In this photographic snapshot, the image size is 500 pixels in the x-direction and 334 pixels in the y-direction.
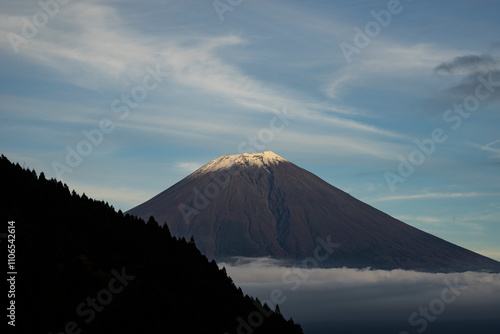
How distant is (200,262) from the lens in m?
170

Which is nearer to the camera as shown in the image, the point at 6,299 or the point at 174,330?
the point at 6,299

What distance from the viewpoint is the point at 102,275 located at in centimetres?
13138

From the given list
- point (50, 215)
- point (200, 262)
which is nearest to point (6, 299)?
point (50, 215)

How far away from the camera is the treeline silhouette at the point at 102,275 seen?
11861 cm

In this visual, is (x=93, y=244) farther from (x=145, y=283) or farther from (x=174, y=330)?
(x=174, y=330)

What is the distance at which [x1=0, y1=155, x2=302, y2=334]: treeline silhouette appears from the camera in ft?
389

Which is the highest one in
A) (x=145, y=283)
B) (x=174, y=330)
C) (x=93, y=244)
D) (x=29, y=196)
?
(x=29, y=196)

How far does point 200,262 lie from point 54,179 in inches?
1769

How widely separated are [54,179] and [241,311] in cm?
6061

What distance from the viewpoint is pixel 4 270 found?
11750 cm

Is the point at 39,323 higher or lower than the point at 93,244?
lower

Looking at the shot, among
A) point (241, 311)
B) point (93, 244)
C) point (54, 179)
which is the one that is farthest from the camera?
point (54, 179)

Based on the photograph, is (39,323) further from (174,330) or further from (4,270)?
(174,330)

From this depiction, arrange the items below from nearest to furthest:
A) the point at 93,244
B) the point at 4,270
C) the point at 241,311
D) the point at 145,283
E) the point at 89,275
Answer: the point at 4,270
the point at 89,275
the point at 145,283
the point at 93,244
the point at 241,311
